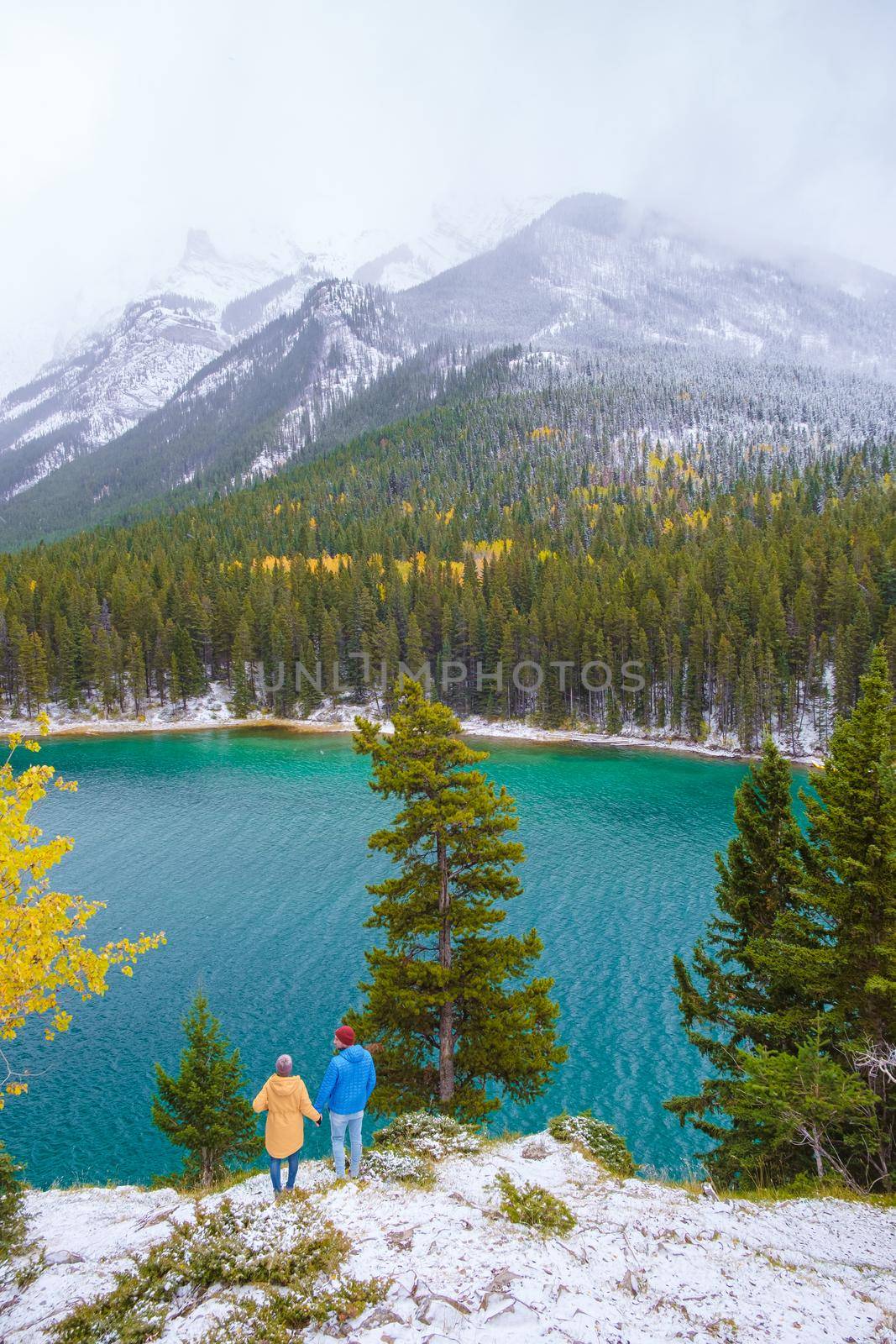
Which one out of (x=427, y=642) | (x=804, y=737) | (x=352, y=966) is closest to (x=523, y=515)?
(x=427, y=642)

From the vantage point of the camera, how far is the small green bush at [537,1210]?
8680 mm

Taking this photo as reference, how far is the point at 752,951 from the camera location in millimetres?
14531

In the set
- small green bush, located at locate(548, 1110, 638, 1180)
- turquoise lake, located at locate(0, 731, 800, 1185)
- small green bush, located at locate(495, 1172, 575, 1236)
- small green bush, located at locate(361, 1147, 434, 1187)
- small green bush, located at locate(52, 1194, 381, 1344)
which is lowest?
turquoise lake, located at locate(0, 731, 800, 1185)

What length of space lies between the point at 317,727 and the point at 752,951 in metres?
83.9

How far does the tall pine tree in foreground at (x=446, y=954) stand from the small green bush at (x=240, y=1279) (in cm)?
610

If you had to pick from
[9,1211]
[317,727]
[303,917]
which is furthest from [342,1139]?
[317,727]

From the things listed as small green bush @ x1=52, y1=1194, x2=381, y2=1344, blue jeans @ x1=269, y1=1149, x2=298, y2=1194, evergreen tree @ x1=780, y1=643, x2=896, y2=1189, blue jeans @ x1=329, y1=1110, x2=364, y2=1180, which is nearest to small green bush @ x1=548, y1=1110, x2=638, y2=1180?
evergreen tree @ x1=780, y1=643, x2=896, y2=1189

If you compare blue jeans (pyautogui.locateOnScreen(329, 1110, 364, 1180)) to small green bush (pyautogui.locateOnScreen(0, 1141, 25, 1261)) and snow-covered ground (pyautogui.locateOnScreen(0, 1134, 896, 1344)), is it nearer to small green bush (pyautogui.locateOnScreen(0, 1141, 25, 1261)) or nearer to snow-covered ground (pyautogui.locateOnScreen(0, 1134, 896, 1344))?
snow-covered ground (pyautogui.locateOnScreen(0, 1134, 896, 1344))

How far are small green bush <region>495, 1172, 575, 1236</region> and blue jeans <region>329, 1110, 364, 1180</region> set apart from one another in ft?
7.36

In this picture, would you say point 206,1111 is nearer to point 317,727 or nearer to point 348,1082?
point 348,1082

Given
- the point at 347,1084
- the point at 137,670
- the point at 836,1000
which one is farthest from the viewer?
the point at 137,670

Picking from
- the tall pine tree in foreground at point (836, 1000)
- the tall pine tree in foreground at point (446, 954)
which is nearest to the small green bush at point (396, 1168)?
the tall pine tree in foreground at point (446, 954)

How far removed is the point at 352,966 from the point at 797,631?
69.9 meters

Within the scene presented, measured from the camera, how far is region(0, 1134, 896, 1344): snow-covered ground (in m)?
6.84
